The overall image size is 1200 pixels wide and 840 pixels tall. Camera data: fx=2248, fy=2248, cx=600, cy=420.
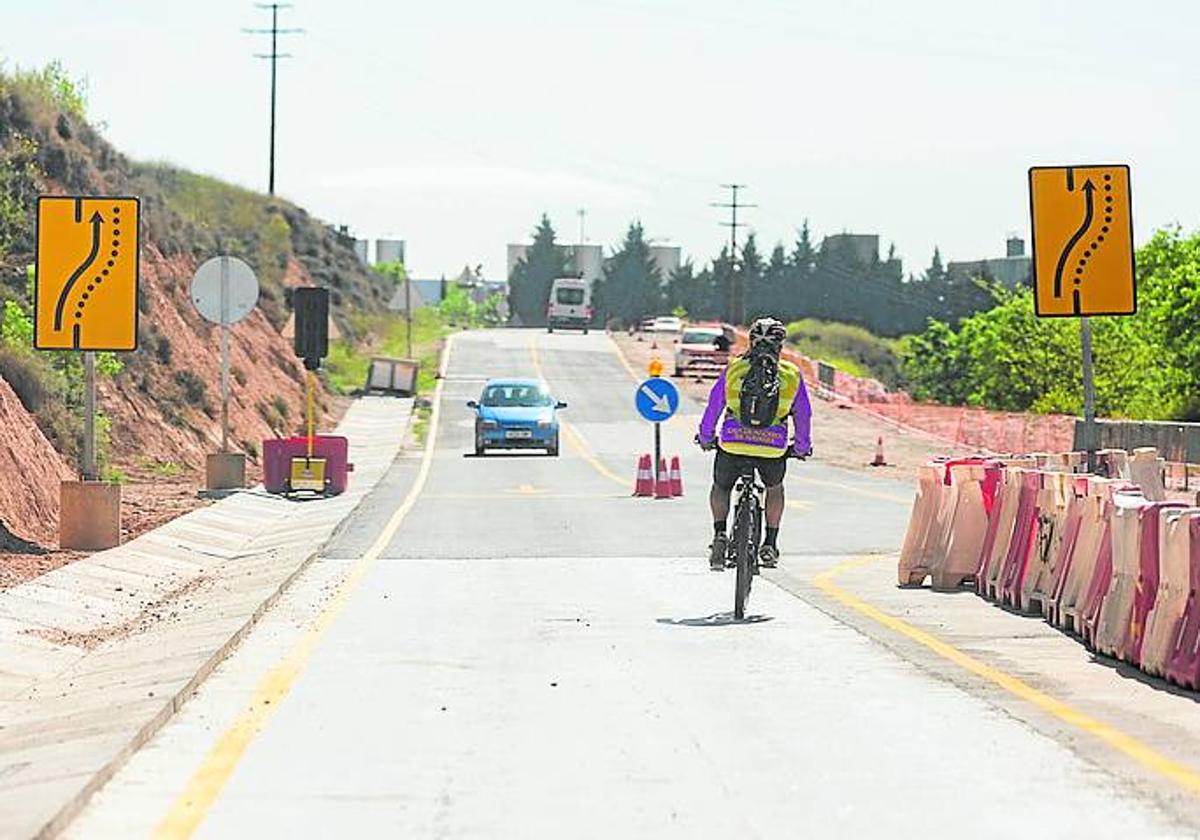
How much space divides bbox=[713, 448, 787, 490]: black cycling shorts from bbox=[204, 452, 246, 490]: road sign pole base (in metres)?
16.3

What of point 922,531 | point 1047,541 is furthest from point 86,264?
point 1047,541

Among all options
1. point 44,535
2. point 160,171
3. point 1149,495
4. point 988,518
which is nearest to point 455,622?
point 988,518

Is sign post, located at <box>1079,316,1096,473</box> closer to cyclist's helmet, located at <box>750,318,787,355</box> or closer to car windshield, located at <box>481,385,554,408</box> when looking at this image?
cyclist's helmet, located at <box>750,318,787,355</box>

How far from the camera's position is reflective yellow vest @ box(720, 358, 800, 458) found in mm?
15039

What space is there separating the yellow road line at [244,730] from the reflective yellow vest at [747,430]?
291 centimetres

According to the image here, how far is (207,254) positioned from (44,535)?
37870mm

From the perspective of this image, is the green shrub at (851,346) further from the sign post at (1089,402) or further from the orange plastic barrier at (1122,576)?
the orange plastic barrier at (1122,576)

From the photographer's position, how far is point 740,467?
15117 millimetres

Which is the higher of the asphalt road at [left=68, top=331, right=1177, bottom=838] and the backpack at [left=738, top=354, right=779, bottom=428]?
the backpack at [left=738, top=354, right=779, bottom=428]

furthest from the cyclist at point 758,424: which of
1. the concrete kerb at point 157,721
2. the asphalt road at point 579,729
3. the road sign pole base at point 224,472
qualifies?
the road sign pole base at point 224,472

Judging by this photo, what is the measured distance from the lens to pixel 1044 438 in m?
53.5

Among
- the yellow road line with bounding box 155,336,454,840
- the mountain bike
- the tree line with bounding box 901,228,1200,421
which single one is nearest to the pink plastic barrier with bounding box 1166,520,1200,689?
the mountain bike

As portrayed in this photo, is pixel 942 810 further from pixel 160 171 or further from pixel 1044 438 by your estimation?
pixel 160 171

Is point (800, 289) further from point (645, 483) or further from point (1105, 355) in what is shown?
point (645, 483)
